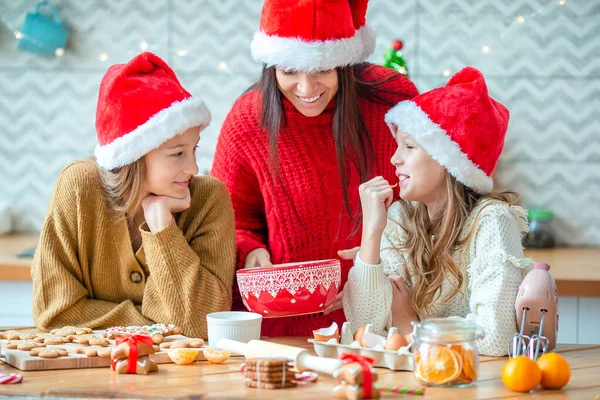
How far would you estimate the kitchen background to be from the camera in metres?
3.33

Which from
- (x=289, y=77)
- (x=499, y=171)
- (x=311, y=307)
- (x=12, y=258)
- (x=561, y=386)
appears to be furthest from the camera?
(x=499, y=171)

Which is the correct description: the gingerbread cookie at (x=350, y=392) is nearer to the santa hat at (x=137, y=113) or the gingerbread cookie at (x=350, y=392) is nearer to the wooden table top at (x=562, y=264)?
the santa hat at (x=137, y=113)

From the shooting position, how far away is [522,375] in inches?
48.9

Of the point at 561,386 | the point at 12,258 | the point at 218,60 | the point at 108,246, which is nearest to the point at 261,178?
the point at 108,246

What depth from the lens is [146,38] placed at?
3.48 m

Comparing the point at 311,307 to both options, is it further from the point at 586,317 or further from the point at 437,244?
the point at 586,317

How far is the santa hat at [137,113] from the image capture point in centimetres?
175

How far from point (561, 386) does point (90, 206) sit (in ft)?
3.48

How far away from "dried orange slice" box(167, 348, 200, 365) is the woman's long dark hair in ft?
2.25

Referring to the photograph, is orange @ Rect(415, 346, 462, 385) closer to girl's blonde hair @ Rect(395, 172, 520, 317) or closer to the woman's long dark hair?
girl's blonde hair @ Rect(395, 172, 520, 317)

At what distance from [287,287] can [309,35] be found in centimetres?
59

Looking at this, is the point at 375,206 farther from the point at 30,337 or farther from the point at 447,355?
the point at 30,337

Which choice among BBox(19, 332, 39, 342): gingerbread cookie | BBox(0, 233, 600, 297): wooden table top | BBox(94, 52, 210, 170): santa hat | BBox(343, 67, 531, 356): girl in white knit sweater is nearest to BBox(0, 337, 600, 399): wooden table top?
BBox(19, 332, 39, 342): gingerbread cookie

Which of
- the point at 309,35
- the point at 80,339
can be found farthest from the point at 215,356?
the point at 309,35
